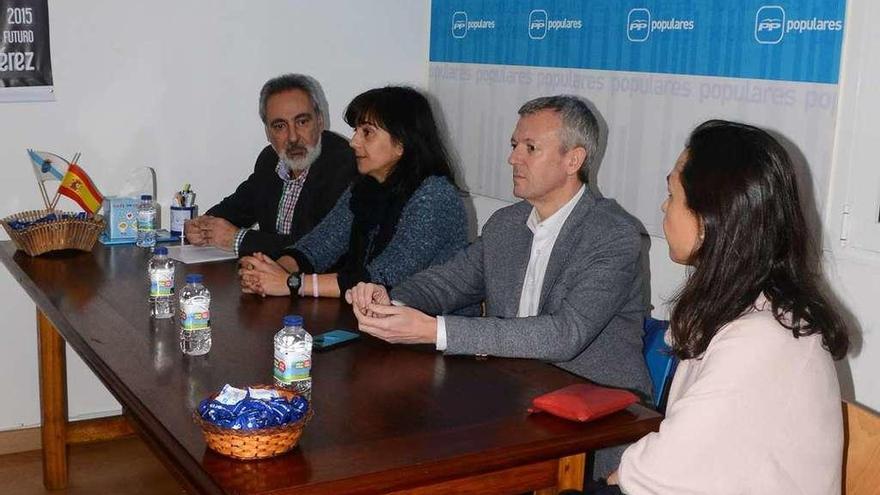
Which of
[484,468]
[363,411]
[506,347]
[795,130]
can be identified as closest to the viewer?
[484,468]

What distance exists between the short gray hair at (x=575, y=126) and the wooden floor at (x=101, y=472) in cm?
192

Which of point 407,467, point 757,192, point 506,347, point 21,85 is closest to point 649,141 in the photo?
point 506,347

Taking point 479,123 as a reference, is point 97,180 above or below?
below

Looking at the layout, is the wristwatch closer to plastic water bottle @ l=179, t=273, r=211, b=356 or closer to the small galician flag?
plastic water bottle @ l=179, t=273, r=211, b=356

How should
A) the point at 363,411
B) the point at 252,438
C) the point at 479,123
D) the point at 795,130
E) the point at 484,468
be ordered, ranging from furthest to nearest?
the point at 479,123
the point at 795,130
the point at 363,411
the point at 484,468
the point at 252,438

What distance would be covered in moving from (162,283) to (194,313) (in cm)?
36

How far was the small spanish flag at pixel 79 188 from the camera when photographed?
380cm

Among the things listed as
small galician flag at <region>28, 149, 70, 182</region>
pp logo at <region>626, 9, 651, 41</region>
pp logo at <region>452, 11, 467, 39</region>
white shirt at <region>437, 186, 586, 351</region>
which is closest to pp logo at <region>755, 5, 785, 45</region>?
pp logo at <region>626, 9, 651, 41</region>

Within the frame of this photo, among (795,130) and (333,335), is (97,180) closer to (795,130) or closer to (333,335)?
(333,335)

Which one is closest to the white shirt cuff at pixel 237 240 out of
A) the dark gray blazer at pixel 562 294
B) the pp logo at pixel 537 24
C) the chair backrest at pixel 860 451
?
the dark gray blazer at pixel 562 294

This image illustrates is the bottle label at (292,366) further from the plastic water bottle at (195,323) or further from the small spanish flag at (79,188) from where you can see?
the small spanish flag at (79,188)

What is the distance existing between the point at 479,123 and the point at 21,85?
1.77 metres

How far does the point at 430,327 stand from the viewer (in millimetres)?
2305

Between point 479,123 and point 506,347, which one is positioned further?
point 479,123
